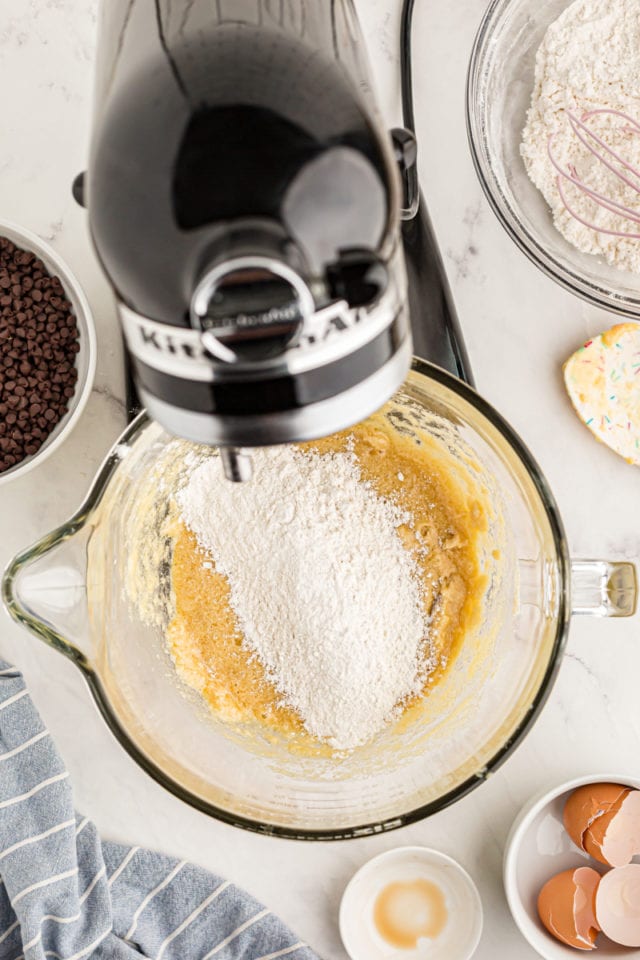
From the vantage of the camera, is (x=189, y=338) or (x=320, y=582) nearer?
(x=189, y=338)

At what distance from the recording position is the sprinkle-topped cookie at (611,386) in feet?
3.57

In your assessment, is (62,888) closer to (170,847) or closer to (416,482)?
(170,847)

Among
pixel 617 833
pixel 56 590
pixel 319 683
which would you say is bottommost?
pixel 617 833

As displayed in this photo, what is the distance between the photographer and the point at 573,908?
3.50 ft

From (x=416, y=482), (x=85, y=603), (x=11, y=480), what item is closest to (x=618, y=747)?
(x=416, y=482)

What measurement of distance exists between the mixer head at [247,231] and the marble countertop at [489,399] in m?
0.52

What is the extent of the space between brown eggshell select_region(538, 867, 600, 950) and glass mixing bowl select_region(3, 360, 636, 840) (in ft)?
0.97

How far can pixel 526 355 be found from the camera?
1.10 meters

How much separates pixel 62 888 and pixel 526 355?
824 mm

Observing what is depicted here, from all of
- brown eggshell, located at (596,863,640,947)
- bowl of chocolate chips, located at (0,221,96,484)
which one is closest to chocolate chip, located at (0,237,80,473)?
bowl of chocolate chips, located at (0,221,96,484)

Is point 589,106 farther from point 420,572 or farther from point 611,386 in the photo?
point 420,572

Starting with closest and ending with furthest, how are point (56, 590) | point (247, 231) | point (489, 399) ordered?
point (247, 231) < point (56, 590) < point (489, 399)

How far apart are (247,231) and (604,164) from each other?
2.16 feet

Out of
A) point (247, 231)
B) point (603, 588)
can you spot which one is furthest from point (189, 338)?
point (603, 588)
